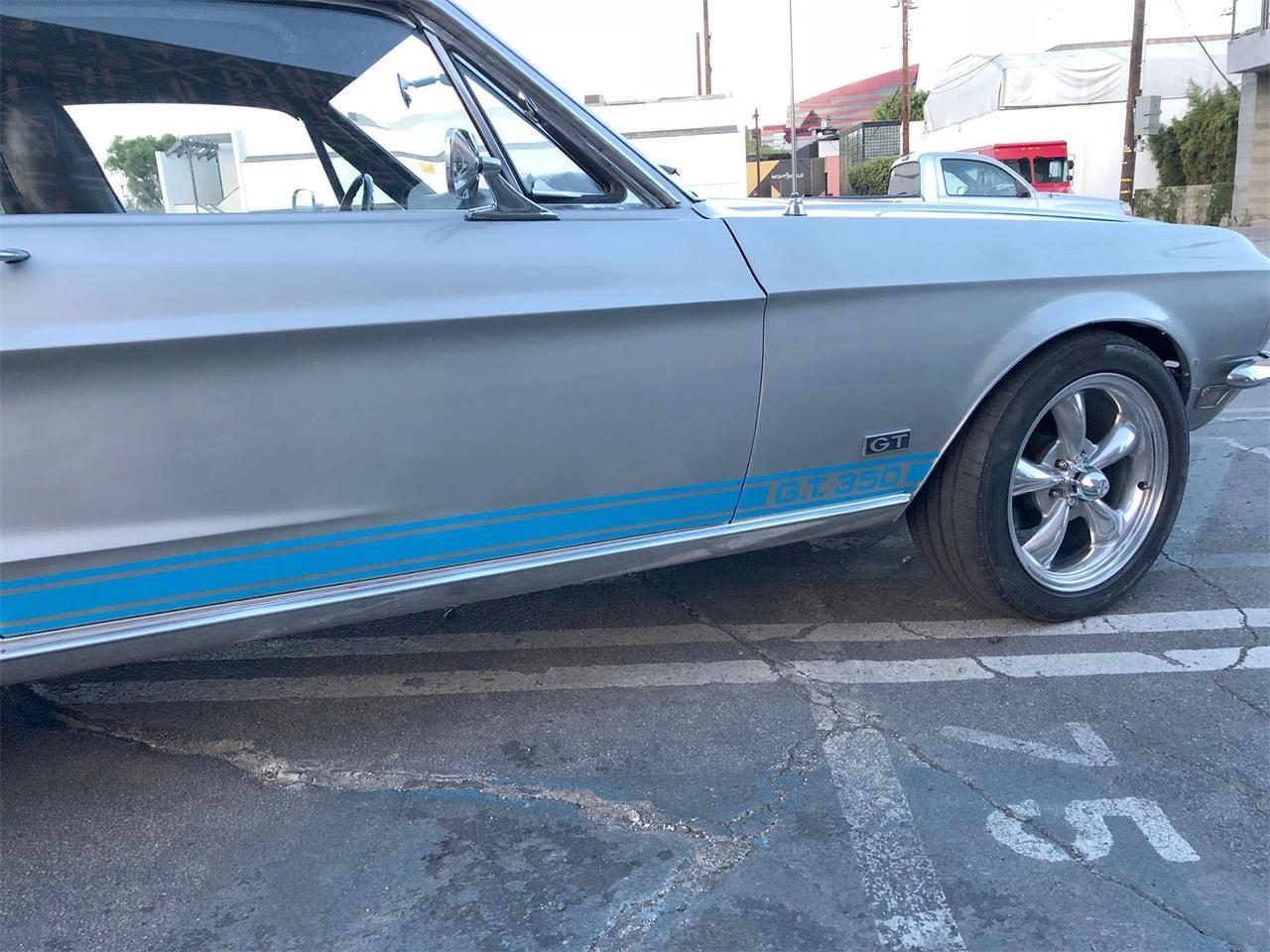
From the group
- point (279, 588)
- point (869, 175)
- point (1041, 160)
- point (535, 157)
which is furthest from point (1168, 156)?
point (279, 588)

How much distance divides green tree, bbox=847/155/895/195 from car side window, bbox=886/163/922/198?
22.3m

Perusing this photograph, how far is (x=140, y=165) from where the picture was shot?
208 centimetres

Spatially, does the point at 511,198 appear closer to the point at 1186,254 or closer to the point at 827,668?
the point at 827,668

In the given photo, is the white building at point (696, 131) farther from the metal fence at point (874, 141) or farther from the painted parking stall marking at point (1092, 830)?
the metal fence at point (874, 141)

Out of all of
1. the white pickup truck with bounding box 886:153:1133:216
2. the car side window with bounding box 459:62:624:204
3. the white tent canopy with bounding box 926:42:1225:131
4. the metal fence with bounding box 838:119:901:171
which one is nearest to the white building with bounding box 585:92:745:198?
the white pickup truck with bounding box 886:153:1133:216

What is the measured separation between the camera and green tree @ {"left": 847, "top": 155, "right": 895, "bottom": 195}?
3441 centimetres

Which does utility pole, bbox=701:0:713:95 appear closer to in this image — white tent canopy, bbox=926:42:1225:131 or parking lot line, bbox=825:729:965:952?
white tent canopy, bbox=926:42:1225:131

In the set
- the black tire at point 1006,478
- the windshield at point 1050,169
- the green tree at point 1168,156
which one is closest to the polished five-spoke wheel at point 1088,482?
the black tire at point 1006,478

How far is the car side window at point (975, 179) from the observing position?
11.4 m

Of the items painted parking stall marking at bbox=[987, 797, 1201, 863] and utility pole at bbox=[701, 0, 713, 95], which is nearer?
painted parking stall marking at bbox=[987, 797, 1201, 863]

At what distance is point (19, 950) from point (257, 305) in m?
1.20

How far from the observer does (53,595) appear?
1.91 meters

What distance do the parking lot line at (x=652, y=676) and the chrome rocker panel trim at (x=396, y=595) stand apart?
0.38 meters

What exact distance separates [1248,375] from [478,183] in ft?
7.29
